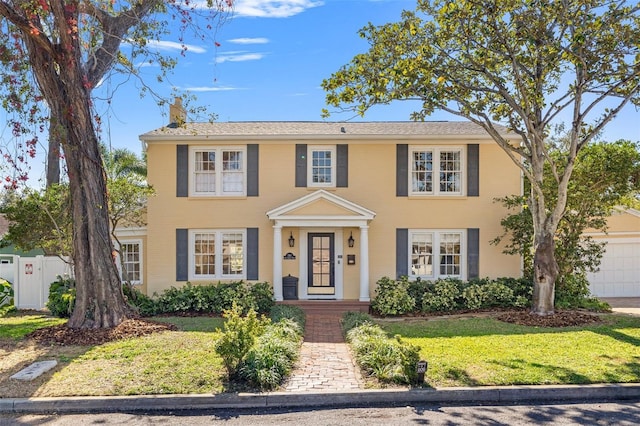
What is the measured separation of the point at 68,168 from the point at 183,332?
4.22m

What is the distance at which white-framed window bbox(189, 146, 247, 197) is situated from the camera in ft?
46.3

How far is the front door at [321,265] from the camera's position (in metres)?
14.0

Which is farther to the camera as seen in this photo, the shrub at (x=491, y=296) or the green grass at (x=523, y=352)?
the shrub at (x=491, y=296)

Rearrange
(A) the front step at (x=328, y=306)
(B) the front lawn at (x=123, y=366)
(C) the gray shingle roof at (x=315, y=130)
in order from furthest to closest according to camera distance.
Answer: (C) the gray shingle roof at (x=315, y=130)
(A) the front step at (x=328, y=306)
(B) the front lawn at (x=123, y=366)

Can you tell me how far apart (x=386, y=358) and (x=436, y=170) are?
8395mm

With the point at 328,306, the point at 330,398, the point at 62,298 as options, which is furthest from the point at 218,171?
the point at 330,398

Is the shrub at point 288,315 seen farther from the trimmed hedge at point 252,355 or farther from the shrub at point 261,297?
the trimmed hedge at point 252,355

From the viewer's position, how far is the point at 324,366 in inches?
289

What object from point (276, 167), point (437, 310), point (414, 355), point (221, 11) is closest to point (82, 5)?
point (221, 11)

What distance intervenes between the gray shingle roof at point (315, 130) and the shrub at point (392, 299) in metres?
4.50

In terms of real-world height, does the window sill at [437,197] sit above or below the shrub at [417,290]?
above

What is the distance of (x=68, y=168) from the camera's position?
961 cm

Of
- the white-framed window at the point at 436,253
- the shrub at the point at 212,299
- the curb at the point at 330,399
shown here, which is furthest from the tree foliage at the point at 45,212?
the white-framed window at the point at 436,253

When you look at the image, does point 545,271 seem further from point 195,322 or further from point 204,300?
point 204,300
